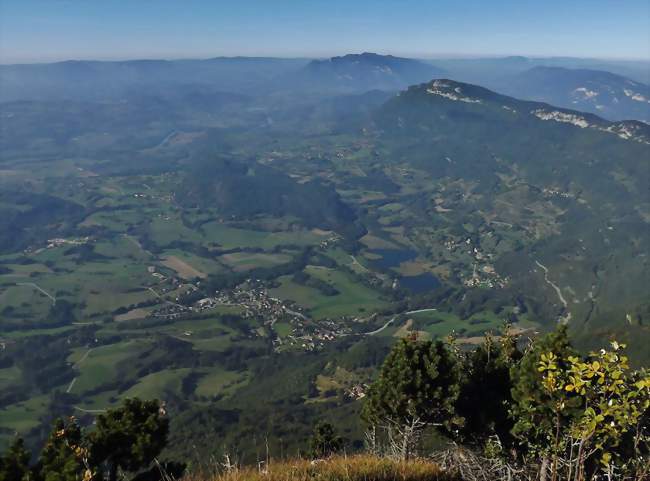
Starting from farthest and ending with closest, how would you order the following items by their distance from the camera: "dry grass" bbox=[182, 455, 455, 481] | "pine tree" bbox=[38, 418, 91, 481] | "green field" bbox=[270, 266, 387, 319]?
"green field" bbox=[270, 266, 387, 319] < "pine tree" bbox=[38, 418, 91, 481] < "dry grass" bbox=[182, 455, 455, 481]

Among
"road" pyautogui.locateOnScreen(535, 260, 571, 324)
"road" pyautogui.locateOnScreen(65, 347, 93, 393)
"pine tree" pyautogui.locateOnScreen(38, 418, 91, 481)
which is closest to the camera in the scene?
"pine tree" pyautogui.locateOnScreen(38, 418, 91, 481)

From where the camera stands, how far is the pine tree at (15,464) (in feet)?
39.5

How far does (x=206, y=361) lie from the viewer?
432ft

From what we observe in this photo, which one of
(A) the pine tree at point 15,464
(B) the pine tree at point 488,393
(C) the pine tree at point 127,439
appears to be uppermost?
(A) the pine tree at point 15,464

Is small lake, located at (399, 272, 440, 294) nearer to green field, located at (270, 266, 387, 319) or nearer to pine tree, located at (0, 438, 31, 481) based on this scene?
green field, located at (270, 266, 387, 319)

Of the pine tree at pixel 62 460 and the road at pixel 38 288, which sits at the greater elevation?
the pine tree at pixel 62 460

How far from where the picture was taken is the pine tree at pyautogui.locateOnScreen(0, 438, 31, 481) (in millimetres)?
12031

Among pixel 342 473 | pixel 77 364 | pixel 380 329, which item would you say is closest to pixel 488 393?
pixel 342 473

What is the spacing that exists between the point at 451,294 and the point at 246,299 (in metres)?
66.4

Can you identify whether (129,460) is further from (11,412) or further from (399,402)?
(11,412)

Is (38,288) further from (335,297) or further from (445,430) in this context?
(445,430)

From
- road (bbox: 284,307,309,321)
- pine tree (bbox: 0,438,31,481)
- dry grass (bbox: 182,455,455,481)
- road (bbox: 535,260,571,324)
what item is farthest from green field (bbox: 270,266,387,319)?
dry grass (bbox: 182,455,455,481)

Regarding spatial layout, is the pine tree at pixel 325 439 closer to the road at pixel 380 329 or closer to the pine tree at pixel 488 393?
the pine tree at pixel 488 393

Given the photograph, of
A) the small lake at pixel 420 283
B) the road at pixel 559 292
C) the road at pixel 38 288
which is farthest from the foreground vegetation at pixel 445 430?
the road at pixel 38 288
